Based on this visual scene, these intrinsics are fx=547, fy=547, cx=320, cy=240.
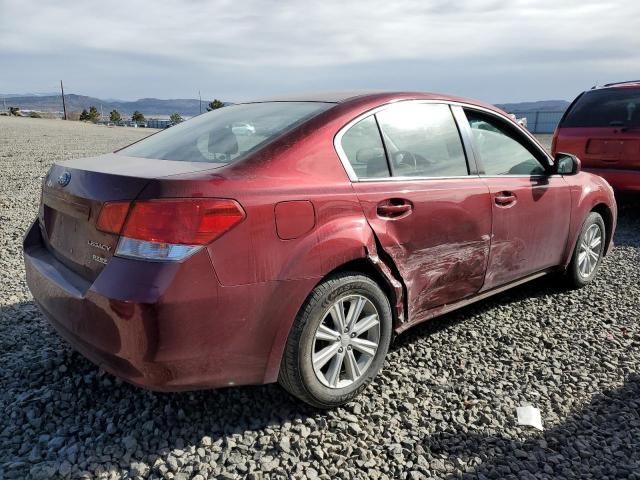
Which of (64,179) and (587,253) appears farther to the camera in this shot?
(587,253)

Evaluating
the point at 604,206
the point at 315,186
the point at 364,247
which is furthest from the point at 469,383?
the point at 604,206

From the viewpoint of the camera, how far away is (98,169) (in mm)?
2561

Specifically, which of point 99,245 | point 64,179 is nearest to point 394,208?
→ point 99,245

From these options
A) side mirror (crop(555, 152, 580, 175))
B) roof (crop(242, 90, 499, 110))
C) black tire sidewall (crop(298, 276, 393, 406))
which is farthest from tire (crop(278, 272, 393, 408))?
side mirror (crop(555, 152, 580, 175))

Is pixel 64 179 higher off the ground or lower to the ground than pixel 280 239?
higher

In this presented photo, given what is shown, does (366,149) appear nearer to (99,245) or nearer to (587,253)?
(99,245)

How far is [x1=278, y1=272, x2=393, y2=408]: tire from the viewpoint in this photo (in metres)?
2.55

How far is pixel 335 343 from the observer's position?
8.98 ft

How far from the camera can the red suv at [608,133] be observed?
6.75 metres

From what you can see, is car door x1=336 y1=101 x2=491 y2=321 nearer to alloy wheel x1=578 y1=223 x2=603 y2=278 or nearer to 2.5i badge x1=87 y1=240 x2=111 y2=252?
2.5i badge x1=87 y1=240 x2=111 y2=252

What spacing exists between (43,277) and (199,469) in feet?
4.01

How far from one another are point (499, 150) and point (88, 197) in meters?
2.67

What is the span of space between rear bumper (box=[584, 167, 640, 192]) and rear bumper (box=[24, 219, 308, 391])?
599 cm

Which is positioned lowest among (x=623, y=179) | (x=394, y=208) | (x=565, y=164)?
(x=623, y=179)
